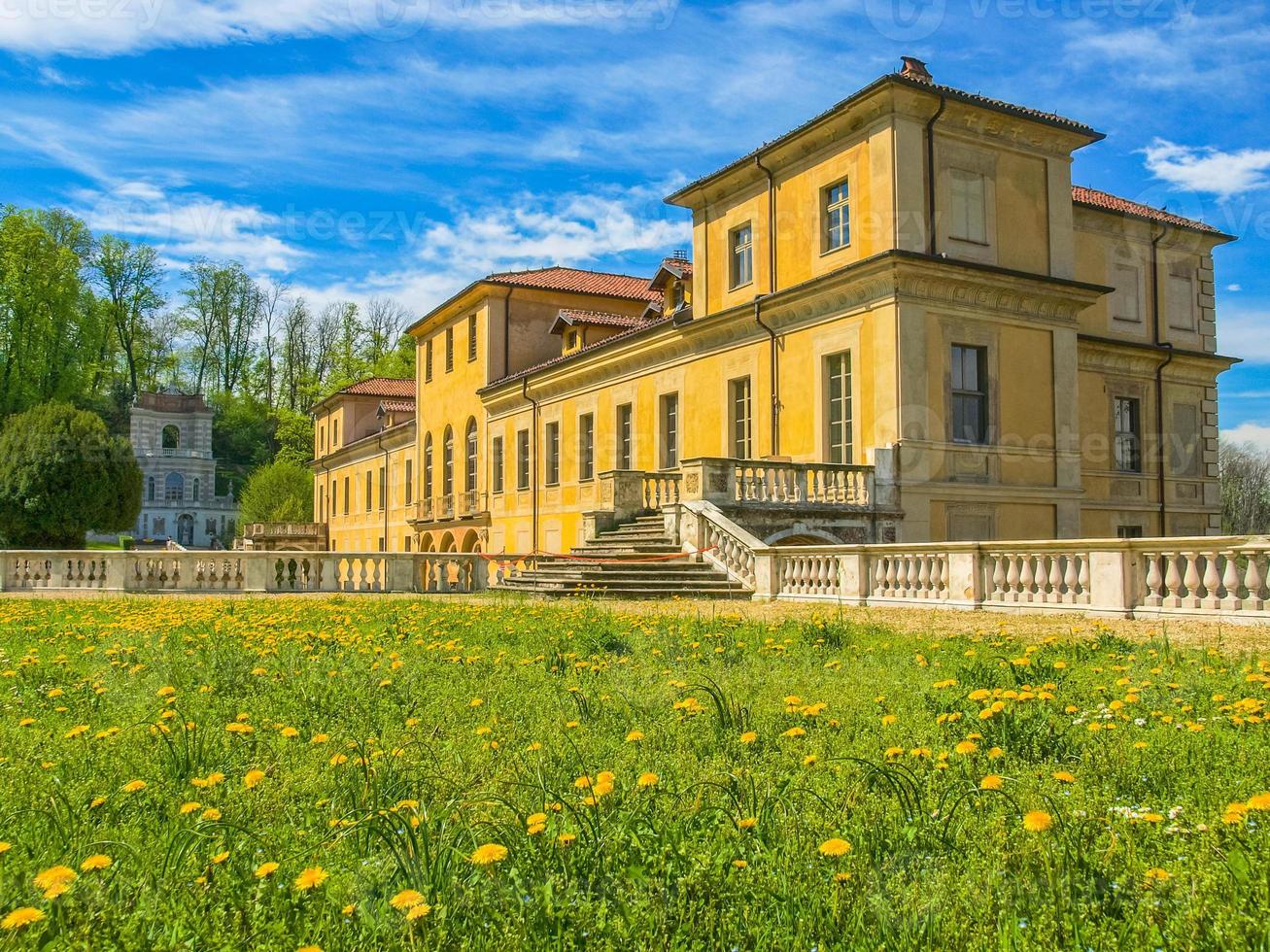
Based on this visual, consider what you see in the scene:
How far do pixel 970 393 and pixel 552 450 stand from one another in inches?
671

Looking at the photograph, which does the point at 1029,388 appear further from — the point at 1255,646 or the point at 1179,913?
the point at 1179,913

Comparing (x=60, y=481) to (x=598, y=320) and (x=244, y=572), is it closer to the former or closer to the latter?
(x=244, y=572)

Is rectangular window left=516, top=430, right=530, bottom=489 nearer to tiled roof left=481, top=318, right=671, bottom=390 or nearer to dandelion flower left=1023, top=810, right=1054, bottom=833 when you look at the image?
tiled roof left=481, top=318, right=671, bottom=390

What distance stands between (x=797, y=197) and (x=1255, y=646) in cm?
1756

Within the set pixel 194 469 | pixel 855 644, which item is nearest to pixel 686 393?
pixel 855 644

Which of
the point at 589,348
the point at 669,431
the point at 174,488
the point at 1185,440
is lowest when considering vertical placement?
the point at 1185,440

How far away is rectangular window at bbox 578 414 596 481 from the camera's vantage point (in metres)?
33.5

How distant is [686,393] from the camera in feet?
91.6

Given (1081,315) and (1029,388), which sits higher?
(1081,315)

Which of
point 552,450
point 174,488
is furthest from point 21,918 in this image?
point 174,488

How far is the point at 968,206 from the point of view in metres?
22.4

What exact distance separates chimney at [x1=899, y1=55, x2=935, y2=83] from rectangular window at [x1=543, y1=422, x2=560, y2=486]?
1693cm

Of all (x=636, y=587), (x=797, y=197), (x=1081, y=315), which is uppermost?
(x=797, y=197)

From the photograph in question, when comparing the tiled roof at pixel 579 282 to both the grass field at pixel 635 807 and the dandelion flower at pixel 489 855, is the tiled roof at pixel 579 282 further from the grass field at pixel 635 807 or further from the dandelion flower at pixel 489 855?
the dandelion flower at pixel 489 855
